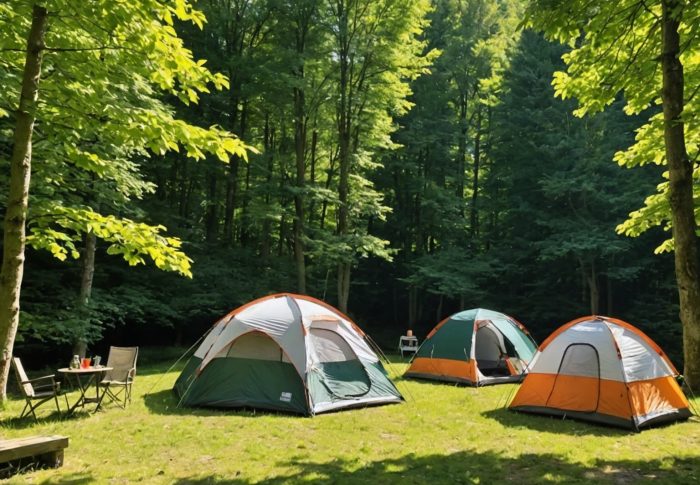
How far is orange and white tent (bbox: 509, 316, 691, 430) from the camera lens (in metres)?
7.07

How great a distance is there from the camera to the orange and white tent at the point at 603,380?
7.07m

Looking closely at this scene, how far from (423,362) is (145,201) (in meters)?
9.83

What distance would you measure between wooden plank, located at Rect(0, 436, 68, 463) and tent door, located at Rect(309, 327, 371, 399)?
3804 mm

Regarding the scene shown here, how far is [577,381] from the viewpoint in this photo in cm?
751

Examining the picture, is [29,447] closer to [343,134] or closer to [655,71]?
[655,71]

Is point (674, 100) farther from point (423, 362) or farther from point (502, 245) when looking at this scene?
point (502, 245)

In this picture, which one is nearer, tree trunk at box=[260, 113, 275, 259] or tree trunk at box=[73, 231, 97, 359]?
tree trunk at box=[73, 231, 97, 359]

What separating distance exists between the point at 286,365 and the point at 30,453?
12.4ft

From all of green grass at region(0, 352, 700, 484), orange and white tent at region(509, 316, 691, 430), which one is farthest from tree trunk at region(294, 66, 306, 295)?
orange and white tent at region(509, 316, 691, 430)

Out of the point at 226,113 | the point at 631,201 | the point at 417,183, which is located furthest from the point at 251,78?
the point at 631,201

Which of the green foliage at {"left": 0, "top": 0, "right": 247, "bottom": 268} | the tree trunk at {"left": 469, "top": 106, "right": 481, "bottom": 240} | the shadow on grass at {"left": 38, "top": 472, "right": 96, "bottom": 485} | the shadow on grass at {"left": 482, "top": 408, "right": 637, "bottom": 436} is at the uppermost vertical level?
the tree trunk at {"left": 469, "top": 106, "right": 481, "bottom": 240}

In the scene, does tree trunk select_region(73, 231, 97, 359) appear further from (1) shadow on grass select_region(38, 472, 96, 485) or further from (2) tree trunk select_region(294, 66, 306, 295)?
(1) shadow on grass select_region(38, 472, 96, 485)

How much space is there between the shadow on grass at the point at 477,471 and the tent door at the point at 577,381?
1756mm

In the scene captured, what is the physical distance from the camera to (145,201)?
15508 mm
